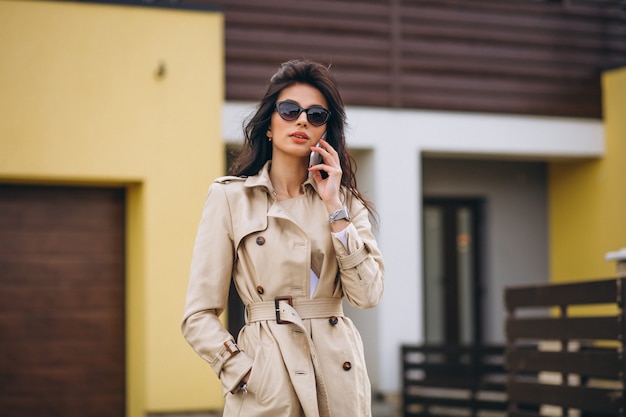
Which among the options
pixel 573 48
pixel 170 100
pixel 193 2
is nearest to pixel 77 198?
pixel 170 100

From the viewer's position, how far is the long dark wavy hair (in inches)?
144

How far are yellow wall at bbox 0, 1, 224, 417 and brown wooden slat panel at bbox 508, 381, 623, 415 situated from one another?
3.30 m

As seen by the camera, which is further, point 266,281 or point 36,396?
point 36,396

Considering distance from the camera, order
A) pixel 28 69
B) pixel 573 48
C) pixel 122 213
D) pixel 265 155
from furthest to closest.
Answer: pixel 573 48, pixel 122 213, pixel 28 69, pixel 265 155

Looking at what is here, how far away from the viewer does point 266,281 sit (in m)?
3.50

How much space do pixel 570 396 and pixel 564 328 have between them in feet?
1.51

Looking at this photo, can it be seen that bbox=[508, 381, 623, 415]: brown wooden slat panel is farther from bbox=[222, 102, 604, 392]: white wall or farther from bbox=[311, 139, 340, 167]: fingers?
bbox=[311, 139, 340, 167]: fingers

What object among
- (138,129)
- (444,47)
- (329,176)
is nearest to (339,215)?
(329,176)

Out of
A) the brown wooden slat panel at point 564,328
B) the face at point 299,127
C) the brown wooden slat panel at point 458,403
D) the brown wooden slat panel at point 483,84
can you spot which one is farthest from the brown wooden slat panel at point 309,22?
the face at point 299,127

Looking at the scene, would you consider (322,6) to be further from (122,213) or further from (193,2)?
(122,213)

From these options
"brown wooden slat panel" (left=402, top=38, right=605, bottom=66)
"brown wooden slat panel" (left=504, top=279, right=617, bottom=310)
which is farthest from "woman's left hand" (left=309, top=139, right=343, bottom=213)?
"brown wooden slat panel" (left=402, top=38, right=605, bottom=66)

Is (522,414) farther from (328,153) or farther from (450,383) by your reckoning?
(328,153)

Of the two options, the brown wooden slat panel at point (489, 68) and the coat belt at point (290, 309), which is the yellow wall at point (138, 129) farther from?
the coat belt at point (290, 309)

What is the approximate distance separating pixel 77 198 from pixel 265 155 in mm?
6957
